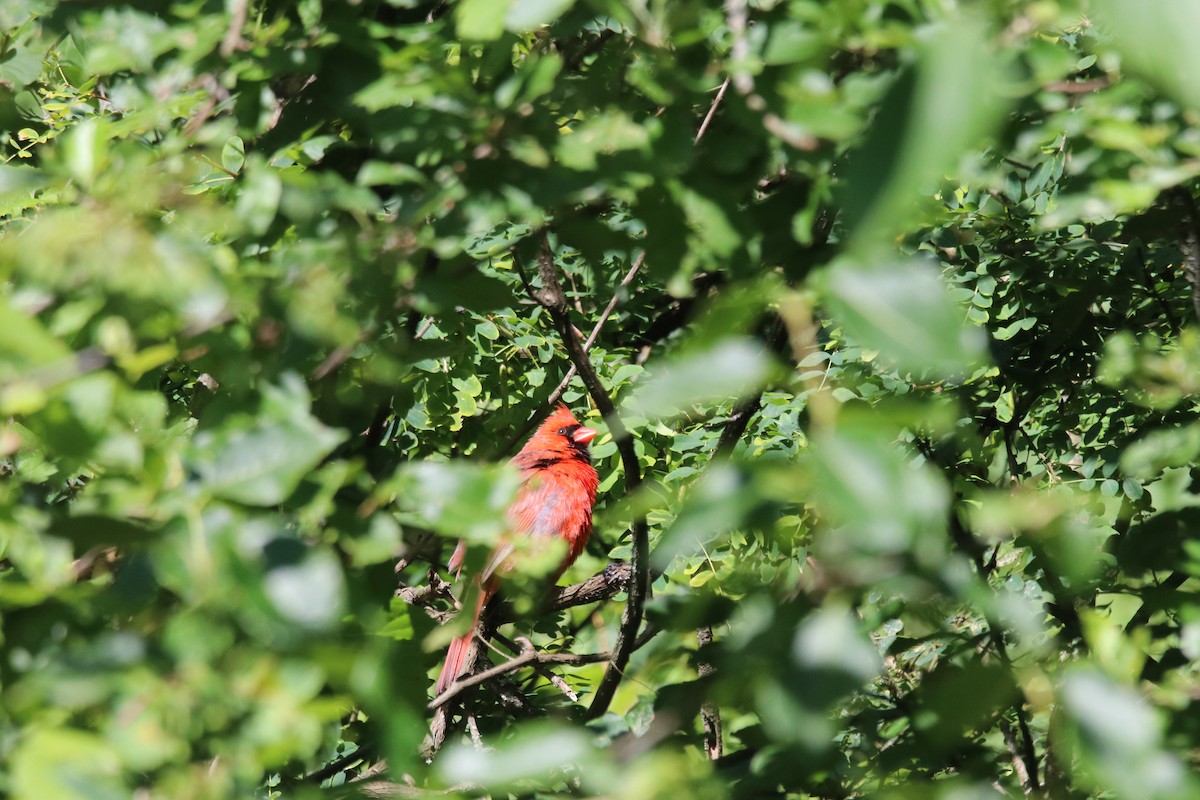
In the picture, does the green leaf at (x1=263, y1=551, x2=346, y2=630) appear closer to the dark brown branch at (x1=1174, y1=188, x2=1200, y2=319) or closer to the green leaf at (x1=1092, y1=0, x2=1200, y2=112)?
the green leaf at (x1=1092, y1=0, x2=1200, y2=112)

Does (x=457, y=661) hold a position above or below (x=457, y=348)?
below

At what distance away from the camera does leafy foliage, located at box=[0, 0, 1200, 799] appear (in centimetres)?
68

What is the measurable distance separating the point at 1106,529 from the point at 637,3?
1.65 metres

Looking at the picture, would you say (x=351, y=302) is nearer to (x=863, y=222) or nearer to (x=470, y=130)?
(x=470, y=130)

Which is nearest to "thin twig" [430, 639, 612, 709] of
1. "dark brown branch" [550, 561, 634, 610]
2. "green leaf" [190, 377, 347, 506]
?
"dark brown branch" [550, 561, 634, 610]

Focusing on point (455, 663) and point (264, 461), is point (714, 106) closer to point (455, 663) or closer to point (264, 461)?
point (264, 461)

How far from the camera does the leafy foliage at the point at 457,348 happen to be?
0.68 m

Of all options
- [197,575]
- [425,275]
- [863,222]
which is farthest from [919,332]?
[425,275]

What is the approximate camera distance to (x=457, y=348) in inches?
46.9

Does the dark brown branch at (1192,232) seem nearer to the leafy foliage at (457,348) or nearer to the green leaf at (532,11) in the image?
the leafy foliage at (457,348)

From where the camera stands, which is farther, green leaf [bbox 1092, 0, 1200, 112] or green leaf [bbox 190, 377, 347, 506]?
green leaf [bbox 190, 377, 347, 506]

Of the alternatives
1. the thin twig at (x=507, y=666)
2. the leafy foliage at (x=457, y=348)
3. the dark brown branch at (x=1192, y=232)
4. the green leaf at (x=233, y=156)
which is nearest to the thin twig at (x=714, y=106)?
the leafy foliage at (x=457, y=348)

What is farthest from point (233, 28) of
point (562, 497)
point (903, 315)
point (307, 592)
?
point (562, 497)

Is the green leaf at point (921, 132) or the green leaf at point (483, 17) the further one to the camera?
the green leaf at point (483, 17)
